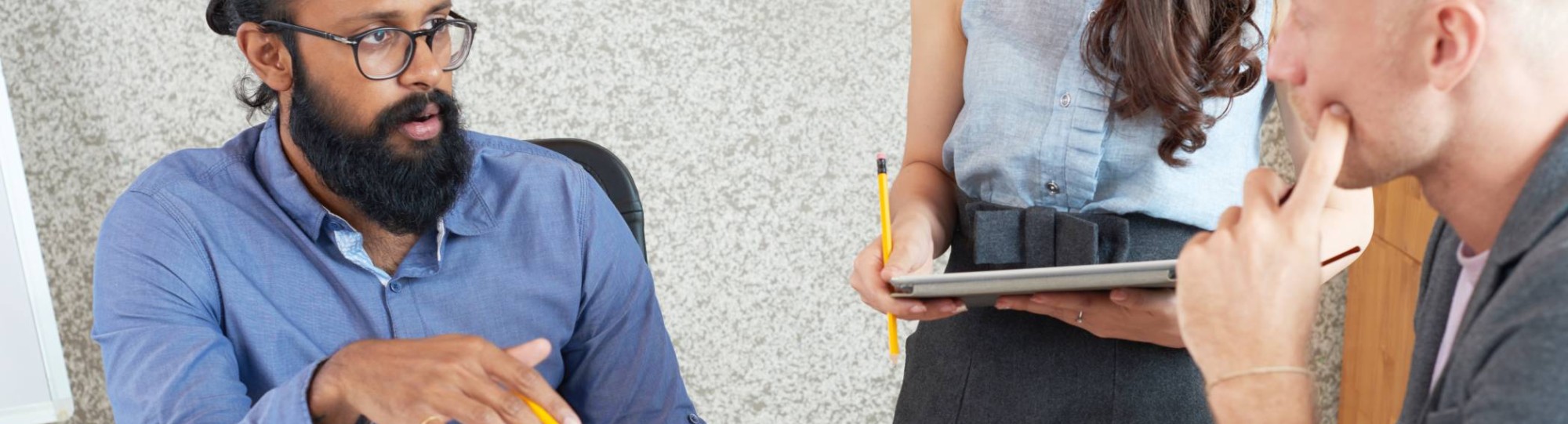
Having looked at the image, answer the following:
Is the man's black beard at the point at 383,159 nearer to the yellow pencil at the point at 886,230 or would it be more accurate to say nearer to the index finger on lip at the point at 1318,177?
the yellow pencil at the point at 886,230

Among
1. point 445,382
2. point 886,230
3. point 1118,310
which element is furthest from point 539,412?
point 1118,310

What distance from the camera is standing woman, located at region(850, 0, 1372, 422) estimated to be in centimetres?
123

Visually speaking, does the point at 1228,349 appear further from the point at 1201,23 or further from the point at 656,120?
the point at 656,120

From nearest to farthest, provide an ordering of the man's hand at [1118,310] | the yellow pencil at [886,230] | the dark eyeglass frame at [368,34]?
the man's hand at [1118,310] → the yellow pencil at [886,230] → the dark eyeglass frame at [368,34]

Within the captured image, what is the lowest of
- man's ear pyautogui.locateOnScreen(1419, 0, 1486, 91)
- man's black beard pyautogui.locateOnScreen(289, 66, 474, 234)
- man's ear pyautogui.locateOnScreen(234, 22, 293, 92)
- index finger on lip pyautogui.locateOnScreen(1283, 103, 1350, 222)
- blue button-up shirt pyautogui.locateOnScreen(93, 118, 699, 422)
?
blue button-up shirt pyautogui.locateOnScreen(93, 118, 699, 422)

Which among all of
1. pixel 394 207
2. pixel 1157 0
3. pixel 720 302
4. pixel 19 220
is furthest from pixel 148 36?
pixel 1157 0

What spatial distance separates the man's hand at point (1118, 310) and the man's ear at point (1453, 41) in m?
0.36

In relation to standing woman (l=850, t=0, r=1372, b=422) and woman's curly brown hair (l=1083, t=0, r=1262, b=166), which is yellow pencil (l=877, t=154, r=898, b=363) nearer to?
standing woman (l=850, t=0, r=1372, b=422)

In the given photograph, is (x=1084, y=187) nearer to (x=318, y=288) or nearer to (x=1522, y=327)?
(x=1522, y=327)

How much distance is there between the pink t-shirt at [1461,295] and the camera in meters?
0.86

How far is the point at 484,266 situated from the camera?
4.64 ft

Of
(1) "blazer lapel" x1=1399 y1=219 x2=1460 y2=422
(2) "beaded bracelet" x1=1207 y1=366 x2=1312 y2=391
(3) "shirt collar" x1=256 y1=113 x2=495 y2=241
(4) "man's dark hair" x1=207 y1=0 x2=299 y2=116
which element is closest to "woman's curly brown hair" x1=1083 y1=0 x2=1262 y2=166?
(1) "blazer lapel" x1=1399 y1=219 x2=1460 y2=422

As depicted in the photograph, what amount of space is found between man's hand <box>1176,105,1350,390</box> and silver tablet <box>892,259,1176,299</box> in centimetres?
10

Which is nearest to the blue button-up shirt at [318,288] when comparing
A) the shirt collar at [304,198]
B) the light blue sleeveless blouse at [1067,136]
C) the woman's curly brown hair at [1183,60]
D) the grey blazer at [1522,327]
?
the shirt collar at [304,198]
